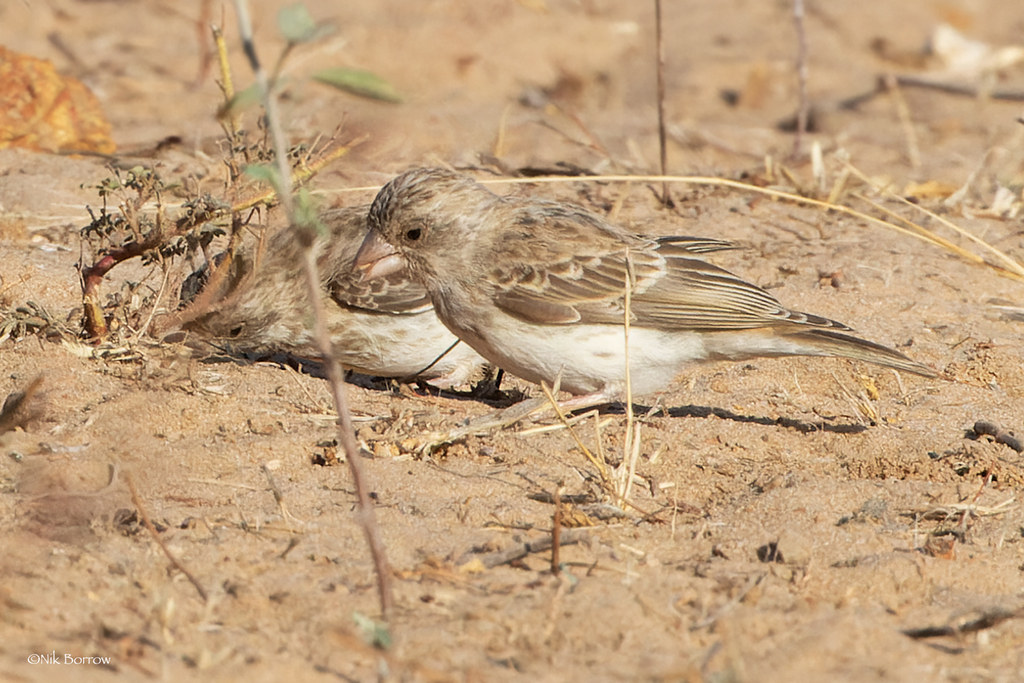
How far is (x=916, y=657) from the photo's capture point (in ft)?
9.70

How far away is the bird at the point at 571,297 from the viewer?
500cm

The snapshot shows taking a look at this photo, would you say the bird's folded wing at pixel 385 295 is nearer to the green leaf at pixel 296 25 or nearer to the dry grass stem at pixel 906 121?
the green leaf at pixel 296 25

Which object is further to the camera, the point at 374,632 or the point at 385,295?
the point at 385,295

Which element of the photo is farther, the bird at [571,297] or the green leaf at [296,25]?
the bird at [571,297]

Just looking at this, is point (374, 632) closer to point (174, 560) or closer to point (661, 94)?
point (174, 560)

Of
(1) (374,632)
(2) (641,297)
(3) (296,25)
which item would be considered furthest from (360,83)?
(2) (641,297)

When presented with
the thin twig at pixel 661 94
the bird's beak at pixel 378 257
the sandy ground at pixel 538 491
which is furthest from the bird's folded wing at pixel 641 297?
the thin twig at pixel 661 94

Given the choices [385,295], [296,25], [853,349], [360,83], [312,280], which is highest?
[296,25]

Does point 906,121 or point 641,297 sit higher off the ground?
point 641,297

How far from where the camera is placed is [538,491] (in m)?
4.11

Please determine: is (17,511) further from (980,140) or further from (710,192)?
(980,140)

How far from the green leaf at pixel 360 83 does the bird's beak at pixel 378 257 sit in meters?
2.72

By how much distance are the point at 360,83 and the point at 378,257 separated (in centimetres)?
279

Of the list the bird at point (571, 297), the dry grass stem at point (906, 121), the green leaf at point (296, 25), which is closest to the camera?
the green leaf at point (296, 25)
